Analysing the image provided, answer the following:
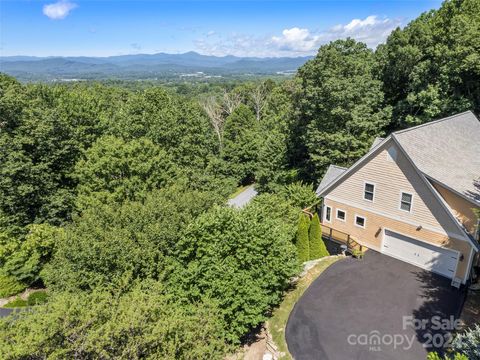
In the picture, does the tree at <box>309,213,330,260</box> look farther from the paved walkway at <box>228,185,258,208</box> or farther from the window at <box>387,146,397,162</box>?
the paved walkway at <box>228,185,258,208</box>

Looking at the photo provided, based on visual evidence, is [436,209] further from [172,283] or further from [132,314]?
[132,314]

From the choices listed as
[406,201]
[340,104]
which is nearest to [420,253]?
[406,201]

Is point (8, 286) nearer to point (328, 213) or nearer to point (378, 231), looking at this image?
point (328, 213)

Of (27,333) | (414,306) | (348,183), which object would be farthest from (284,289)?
(27,333)

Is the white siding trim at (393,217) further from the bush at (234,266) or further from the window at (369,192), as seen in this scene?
the bush at (234,266)

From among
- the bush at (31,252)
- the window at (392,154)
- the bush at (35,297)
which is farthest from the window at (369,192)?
the bush at (35,297)

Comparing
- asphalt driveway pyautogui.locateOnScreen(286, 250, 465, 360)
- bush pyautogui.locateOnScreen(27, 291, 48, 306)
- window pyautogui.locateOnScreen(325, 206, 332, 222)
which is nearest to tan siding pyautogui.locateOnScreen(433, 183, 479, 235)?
asphalt driveway pyautogui.locateOnScreen(286, 250, 465, 360)

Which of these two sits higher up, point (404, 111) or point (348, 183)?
point (404, 111)
